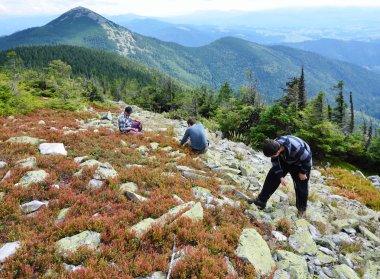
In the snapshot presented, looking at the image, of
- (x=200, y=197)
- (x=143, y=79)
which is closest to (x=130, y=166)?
(x=200, y=197)

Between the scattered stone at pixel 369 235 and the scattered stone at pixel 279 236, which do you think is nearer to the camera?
the scattered stone at pixel 279 236

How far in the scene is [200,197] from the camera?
8047mm

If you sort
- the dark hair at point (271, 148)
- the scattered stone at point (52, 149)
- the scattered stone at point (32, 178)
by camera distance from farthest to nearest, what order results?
the scattered stone at point (52, 149)
the scattered stone at point (32, 178)
the dark hair at point (271, 148)

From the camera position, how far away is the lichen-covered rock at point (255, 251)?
18.6 feet

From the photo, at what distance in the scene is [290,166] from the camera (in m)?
8.26

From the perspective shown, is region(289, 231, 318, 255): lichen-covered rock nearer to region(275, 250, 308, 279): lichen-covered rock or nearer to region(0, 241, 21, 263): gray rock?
region(275, 250, 308, 279): lichen-covered rock

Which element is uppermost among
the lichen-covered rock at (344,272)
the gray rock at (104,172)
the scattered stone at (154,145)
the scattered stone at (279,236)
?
the gray rock at (104,172)

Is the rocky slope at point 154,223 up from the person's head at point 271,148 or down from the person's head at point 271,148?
down

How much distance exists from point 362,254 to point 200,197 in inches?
170

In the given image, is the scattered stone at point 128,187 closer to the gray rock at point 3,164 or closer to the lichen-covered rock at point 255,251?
the lichen-covered rock at point 255,251

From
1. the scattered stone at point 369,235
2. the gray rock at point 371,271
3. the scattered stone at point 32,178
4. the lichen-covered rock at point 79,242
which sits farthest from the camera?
the scattered stone at point 369,235

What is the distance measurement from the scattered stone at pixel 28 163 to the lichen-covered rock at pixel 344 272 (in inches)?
333

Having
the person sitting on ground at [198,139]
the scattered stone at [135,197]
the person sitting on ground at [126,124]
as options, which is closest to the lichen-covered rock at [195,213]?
the scattered stone at [135,197]

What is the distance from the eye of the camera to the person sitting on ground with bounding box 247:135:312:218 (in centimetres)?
772
